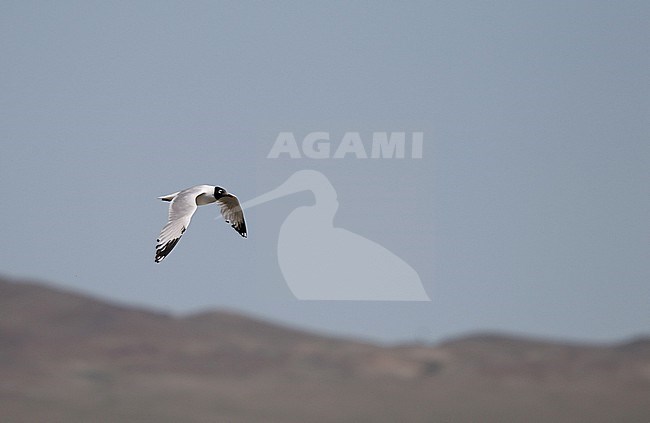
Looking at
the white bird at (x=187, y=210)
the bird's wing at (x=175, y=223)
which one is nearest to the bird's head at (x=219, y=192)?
the white bird at (x=187, y=210)

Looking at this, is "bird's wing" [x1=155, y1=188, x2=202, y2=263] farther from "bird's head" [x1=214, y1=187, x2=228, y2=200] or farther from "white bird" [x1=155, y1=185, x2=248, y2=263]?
"bird's head" [x1=214, y1=187, x2=228, y2=200]

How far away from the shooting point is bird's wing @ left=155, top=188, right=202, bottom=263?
24.4ft

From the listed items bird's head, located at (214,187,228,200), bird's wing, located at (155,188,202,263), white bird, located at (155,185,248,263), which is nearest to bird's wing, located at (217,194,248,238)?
white bird, located at (155,185,248,263)

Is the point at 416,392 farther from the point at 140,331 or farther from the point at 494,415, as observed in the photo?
the point at 140,331

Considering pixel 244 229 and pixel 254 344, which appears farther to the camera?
pixel 254 344

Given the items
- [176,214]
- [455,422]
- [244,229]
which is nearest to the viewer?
[176,214]

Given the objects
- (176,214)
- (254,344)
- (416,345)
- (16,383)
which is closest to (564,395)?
(416,345)

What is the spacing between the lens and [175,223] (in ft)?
24.6

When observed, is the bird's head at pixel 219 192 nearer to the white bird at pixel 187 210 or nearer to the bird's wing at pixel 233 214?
the white bird at pixel 187 210

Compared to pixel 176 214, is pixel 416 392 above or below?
below

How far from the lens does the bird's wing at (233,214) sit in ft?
27.1

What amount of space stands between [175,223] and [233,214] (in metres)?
0.86

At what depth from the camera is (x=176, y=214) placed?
7.55 metres

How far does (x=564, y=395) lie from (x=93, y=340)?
616 centimetres
